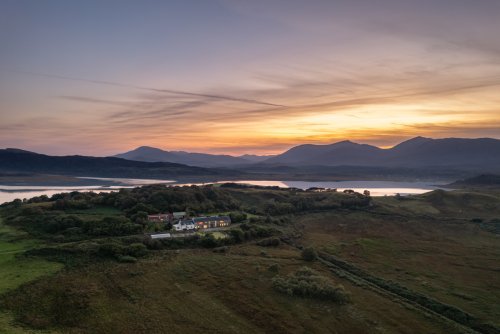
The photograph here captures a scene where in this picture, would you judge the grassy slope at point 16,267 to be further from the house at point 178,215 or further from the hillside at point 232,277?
the house at point 178,215

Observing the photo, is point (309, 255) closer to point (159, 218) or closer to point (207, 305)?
point (207, 305)

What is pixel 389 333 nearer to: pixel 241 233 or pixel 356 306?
pixel 356 306

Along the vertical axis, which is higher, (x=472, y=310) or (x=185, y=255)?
(x=185, y=255)

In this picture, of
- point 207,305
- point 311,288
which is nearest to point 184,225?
point 207,305

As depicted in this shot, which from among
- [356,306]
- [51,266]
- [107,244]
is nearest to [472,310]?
[356,306]

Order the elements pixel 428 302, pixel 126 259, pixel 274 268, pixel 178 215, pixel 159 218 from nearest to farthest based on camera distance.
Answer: pixel 428 302
pixel 126 259
pixel 274 268
pixel 159 218
pixel 178 215

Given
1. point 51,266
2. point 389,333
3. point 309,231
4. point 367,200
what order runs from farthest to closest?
point 367,200, point 309,231, point 51,266, point 389,333

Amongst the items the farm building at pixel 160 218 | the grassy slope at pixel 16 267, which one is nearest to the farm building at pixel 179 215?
the farm building at pixel 160 218
